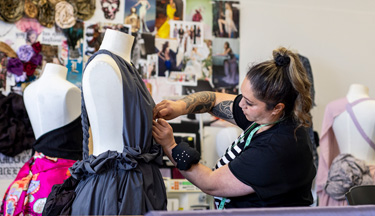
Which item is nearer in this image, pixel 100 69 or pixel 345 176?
pixel 100 69

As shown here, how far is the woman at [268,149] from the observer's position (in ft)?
6.31

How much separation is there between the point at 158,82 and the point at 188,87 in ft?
1.08

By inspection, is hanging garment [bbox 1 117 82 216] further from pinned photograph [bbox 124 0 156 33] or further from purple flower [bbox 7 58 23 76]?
pinned photograph [bbox 124 0 156 33]

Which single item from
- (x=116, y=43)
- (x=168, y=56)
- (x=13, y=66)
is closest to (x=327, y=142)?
(x=168, y=56)

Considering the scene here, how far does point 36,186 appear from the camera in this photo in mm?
2719

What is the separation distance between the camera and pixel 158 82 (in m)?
4.93

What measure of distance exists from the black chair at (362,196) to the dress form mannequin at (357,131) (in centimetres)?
153

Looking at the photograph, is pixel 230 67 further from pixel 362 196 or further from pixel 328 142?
pixel 362 196

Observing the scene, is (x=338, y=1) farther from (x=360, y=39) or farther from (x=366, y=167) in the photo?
(x=366, y=167)

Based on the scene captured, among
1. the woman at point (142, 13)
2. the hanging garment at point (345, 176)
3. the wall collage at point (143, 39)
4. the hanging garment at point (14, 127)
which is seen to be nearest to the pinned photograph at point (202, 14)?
the wall collage at point (143, 39)

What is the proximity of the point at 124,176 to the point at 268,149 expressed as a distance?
594mm

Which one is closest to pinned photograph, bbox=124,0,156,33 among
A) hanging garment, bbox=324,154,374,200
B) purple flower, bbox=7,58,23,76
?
purple flower, bbox=7,58,23,76

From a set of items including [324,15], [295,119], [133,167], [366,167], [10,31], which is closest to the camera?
[133,167]

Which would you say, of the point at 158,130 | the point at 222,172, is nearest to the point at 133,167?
the point at 158,130
